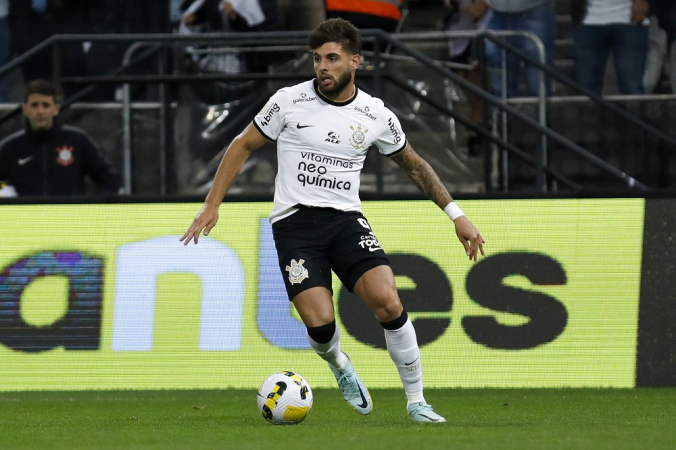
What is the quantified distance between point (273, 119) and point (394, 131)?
0.75 m

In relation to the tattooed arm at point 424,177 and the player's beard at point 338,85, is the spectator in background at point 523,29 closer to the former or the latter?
the tattooed arm at point 424,177

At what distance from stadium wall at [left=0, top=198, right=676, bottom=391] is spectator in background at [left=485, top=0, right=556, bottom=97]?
3.12 m

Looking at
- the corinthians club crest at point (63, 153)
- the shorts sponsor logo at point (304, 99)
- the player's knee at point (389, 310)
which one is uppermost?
the shorts sponsor logo at point (304, 99)

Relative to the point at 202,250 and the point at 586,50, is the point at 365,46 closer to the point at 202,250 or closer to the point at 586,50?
the point at 586,50

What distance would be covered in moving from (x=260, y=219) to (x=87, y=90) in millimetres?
2999

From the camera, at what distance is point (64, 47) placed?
41.9 ft

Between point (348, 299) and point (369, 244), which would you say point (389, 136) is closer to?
point (369, 244)

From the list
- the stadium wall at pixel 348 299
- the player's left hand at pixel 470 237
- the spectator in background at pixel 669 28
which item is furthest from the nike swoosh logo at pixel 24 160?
the spectator in background at pixel 669 28

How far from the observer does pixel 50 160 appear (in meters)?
11.9

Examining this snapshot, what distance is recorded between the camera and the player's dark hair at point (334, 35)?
24.3ft

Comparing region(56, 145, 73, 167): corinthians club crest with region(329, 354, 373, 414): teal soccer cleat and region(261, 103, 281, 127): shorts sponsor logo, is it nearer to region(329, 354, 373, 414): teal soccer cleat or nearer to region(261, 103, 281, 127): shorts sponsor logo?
region(261, 103, 281, 127): shorts sponsor logo

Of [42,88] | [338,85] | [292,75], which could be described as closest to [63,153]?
[42,88]

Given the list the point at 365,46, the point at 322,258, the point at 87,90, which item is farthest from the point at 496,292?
the point at 87,90

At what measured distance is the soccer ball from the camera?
7.36m
